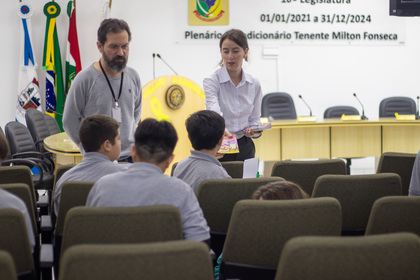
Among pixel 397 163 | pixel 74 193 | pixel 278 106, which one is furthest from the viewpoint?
pixel 278 106

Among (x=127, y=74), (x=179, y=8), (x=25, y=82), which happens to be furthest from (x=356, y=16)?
(x=127, y=74)

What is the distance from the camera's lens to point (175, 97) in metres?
6.43

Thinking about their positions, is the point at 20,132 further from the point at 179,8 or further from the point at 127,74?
the point at 179,8

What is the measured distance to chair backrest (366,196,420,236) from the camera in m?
2.11

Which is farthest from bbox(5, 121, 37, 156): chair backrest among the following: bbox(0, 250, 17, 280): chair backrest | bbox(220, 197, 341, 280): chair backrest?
bbox(0, 250, 17, 280): chair backrest

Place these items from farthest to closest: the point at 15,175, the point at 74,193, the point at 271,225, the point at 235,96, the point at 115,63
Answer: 1. the point at 235,96
2. the point at 115,63
3. the point at 15,175
4. the point at 74,193
5. the point at 271,225

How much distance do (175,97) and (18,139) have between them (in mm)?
1852

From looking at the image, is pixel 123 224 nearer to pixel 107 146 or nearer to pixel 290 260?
pixel 290 260

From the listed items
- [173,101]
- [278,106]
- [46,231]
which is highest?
[173,101]

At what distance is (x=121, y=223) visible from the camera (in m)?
1.80

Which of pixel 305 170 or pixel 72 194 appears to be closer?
pixel 72 194

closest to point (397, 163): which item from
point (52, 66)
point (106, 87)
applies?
point (106, 87)

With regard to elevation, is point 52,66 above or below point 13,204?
above

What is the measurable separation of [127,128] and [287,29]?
5.96m
